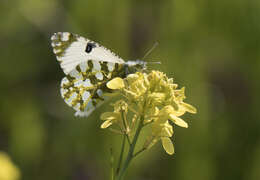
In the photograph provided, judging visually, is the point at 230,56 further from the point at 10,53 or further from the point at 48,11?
the point at 10,53

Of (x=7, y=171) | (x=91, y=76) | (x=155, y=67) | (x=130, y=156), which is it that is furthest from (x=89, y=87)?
(x=155, y=67)

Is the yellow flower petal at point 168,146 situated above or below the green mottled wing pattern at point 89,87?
below

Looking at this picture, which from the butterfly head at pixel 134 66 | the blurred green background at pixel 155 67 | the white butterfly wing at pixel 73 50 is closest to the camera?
the butterfly head at pixel 134 66

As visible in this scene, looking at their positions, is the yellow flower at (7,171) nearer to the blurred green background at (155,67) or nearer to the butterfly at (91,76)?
the butterfly at (91,76)

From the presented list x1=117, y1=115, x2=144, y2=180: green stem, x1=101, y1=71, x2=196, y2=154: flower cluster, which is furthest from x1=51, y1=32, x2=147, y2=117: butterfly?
x1=117, y1=115, x2=144, y2=180: green stem

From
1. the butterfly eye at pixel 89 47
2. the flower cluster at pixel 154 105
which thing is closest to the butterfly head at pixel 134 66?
the flower cluster at pixel 154 105

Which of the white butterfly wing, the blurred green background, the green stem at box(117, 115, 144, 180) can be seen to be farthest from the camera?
the blurred green background

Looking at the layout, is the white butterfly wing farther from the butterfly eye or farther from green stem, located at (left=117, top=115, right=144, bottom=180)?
green stem, located at (left=117, top=115, right=144, bottom=180)
